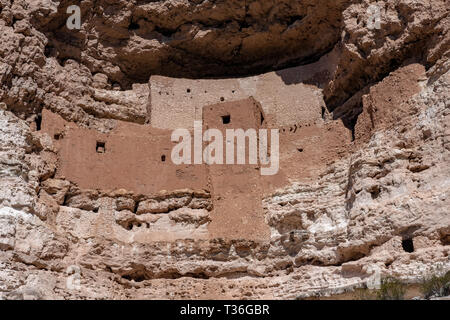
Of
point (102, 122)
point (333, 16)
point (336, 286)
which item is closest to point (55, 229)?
point (102, 122)

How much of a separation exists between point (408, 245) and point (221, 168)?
5007 millimetres

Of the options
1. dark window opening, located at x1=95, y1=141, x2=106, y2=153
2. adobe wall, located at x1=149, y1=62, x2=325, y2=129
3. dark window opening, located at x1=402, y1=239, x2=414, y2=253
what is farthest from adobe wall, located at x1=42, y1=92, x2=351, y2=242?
dark window opening, located at x1=402, y1=239, x2=414, y2=253

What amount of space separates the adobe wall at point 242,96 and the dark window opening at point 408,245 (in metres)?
5.81

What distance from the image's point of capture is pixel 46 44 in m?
19.4

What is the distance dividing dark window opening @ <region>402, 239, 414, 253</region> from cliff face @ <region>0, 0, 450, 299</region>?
3.1 inches

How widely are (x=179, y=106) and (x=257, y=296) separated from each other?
6856mm

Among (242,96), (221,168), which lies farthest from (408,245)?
(242,96)

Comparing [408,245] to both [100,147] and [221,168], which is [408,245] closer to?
[221,168]

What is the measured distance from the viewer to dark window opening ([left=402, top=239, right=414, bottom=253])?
14.6 metres

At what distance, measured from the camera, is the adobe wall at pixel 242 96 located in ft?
66.2

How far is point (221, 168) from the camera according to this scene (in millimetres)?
17734

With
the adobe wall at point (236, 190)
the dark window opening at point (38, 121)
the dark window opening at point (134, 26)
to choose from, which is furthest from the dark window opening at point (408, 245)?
the dark window opening at point (134, 26)

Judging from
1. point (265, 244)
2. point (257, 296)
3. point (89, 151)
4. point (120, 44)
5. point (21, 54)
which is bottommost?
point (257, 296)
